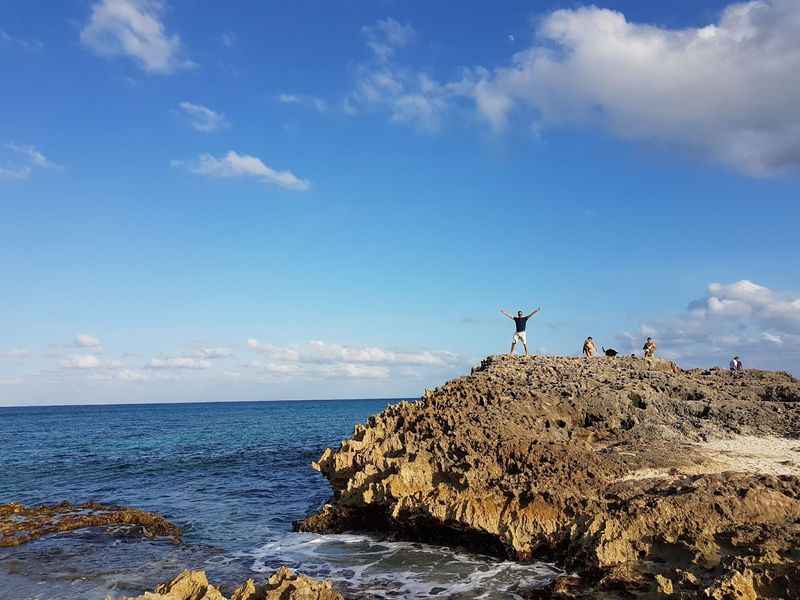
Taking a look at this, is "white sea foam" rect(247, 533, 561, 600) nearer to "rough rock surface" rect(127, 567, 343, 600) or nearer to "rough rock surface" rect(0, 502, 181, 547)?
"rough rock surface" rect(127, 567, 343, 600)

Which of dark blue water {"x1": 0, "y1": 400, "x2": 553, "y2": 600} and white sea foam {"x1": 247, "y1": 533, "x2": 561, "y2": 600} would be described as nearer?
white sea foam {"x1": 247, "y1": 533, "x2": 561, "y2": 600}

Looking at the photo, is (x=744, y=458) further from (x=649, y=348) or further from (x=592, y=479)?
(x=649, y=348)

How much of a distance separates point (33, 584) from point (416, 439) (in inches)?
383

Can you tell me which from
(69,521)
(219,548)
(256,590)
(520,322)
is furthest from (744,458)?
(69,521)

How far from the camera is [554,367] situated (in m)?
21.8

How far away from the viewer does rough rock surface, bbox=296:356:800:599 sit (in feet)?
30.4

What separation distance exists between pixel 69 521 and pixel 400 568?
1218cm

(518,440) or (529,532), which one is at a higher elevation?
(518,440)

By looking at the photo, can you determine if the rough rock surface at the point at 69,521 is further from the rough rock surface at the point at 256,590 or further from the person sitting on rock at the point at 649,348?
the person sitting on rock at the point at 649,348

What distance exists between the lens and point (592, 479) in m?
12.9

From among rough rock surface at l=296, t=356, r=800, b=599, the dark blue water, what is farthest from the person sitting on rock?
the dark blue water

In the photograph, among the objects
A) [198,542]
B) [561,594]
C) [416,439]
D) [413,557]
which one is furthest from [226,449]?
[561,594]

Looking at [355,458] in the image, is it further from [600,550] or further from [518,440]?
[600,550]

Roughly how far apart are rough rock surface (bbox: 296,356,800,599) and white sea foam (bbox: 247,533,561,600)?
51cm
